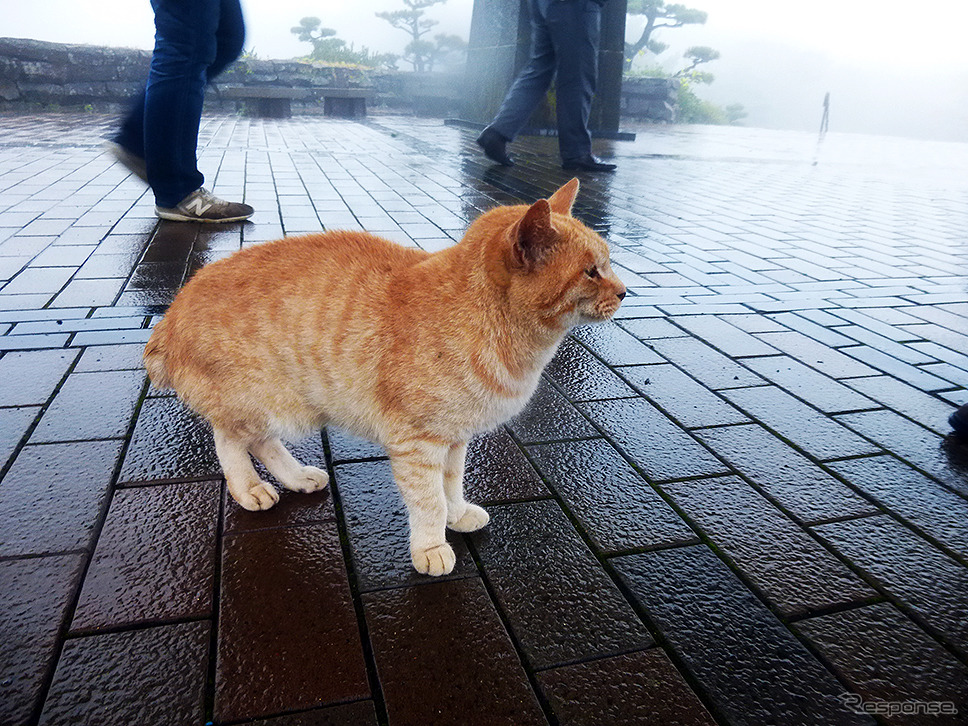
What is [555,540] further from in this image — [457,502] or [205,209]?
[205,209]

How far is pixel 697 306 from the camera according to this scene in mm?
4145

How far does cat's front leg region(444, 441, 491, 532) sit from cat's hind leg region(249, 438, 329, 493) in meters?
0.46

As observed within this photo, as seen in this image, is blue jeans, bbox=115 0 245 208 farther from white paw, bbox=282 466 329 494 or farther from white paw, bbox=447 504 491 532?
white paw, bbox=447 504 491 532

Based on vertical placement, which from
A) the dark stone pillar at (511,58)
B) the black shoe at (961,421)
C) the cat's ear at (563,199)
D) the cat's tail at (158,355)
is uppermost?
the dark stone pillar at (511,58)

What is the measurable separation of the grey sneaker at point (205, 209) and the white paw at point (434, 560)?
4272 mm

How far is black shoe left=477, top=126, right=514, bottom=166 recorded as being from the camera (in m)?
8.38

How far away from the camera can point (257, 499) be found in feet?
6.93

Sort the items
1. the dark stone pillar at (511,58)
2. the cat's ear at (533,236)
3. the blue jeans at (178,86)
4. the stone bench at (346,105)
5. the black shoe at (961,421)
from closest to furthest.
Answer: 1. the cat's ear at (533,236)
2. the black shoe at (961,421)
3. the blue jeans at (178,86)
4. the dark stone pillar at (511,58)
5. the stone bench at (346,105)

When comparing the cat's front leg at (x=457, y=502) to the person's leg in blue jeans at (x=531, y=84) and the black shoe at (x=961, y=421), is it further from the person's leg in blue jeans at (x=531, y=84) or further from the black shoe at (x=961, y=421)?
the person's leg in blue jeans at (x=531, y=84)

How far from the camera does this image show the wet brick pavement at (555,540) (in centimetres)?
155

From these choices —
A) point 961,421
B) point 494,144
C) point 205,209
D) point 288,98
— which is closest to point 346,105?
point 288,98
